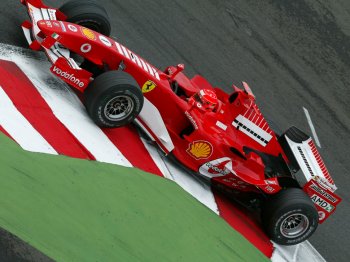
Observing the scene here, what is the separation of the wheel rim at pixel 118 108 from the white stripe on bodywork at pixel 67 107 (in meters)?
0.24

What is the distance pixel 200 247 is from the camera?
6.39 metres

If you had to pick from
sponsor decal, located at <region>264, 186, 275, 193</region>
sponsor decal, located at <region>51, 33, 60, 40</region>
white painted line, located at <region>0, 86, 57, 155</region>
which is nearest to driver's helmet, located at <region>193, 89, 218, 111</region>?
sponsor decal, located at <region>264, 186, 275, 193</region>

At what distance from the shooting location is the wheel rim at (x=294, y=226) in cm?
752

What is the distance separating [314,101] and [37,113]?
598 cm

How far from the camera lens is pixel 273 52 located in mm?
11266

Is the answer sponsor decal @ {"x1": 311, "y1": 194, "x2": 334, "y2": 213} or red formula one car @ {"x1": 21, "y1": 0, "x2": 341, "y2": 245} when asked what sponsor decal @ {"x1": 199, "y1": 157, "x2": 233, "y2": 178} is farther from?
sponsor decal @ {"x1": 311, "y1": 194, "x2": 334, "y2": 213}

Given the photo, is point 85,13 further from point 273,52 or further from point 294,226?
point 273,52

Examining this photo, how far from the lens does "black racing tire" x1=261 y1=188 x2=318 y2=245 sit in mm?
7332

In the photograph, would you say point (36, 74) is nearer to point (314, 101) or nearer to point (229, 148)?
point (229, 148)

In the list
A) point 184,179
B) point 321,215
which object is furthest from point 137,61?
point 321,215

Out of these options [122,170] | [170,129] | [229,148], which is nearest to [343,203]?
[229,148]

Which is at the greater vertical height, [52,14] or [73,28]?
[73,28]

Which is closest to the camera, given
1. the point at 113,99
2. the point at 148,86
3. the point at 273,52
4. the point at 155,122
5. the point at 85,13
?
the point at 113,99

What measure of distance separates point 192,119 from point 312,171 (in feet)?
5.57
